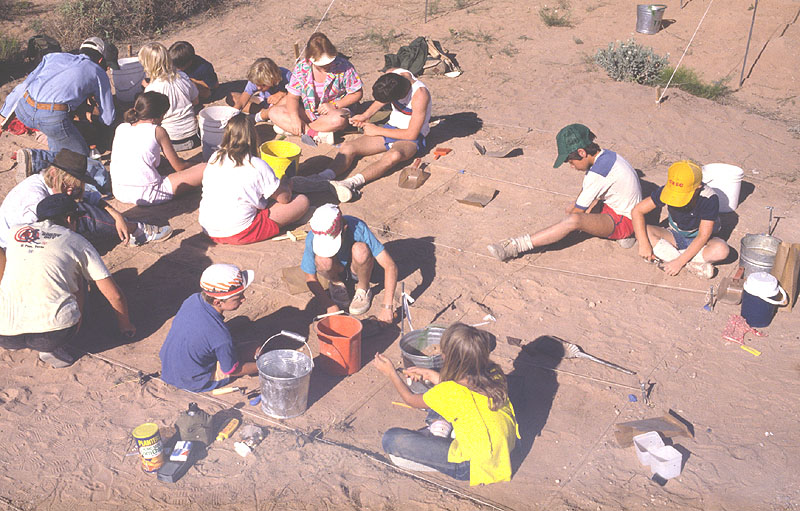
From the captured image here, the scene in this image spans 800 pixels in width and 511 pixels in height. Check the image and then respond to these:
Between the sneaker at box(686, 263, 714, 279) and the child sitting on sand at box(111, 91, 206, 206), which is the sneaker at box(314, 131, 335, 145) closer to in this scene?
the child sitting on sand at box(111, 91, 206, 206)

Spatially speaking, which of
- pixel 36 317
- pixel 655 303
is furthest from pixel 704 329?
pixel 36 317

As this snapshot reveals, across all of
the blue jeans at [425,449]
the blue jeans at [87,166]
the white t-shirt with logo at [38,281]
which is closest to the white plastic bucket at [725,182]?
the blue jeans at [425,449]

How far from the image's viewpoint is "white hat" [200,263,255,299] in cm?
439

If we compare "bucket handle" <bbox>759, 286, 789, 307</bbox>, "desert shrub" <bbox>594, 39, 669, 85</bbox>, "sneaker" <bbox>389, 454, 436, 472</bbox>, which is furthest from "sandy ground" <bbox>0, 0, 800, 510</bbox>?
"desert shrub" <bbox>594, 39, 669, 85</bbox>

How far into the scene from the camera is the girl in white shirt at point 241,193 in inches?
241

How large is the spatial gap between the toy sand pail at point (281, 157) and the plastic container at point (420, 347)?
2.74m

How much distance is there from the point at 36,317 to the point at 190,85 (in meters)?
4.24

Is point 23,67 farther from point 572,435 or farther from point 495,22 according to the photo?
point 572,435

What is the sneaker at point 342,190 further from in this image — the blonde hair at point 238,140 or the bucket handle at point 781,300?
the bucket handle at point 781,300

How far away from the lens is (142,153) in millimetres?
6930

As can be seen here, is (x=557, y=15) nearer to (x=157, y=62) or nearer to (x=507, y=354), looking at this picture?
(x=157, y=62)

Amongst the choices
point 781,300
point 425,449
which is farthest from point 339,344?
point 781,300

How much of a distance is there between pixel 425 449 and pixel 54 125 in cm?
579

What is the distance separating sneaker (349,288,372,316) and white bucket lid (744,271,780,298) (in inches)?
114
